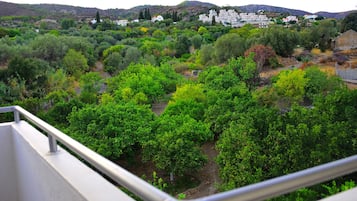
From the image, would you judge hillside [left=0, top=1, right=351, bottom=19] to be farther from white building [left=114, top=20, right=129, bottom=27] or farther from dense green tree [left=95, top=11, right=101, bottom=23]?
white building [left=114, top=20, right=129, bottom=27]

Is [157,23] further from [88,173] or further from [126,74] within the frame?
[88,173]

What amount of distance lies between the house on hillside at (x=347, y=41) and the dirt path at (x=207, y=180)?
7718 millimetres

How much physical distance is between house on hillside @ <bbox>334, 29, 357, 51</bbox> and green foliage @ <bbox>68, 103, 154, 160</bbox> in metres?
8.88

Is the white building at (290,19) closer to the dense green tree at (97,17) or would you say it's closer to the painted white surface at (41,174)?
the dense green tree at (97,17)

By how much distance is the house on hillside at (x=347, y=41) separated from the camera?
14484mm

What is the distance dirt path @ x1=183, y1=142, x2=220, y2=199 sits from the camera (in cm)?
880

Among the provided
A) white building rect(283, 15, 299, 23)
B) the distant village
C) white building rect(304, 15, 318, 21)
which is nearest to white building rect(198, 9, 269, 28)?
the distant village

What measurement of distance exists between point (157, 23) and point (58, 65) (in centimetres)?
928

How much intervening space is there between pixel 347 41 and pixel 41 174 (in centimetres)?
1578

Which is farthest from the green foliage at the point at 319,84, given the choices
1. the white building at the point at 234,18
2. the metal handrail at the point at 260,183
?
the metal handrail at the point at 260,183

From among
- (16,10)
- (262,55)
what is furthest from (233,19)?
(16,10)

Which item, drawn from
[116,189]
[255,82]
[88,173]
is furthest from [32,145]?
[255,82]

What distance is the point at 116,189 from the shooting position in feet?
2.57

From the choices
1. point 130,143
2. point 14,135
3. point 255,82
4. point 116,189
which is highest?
point 116,189
